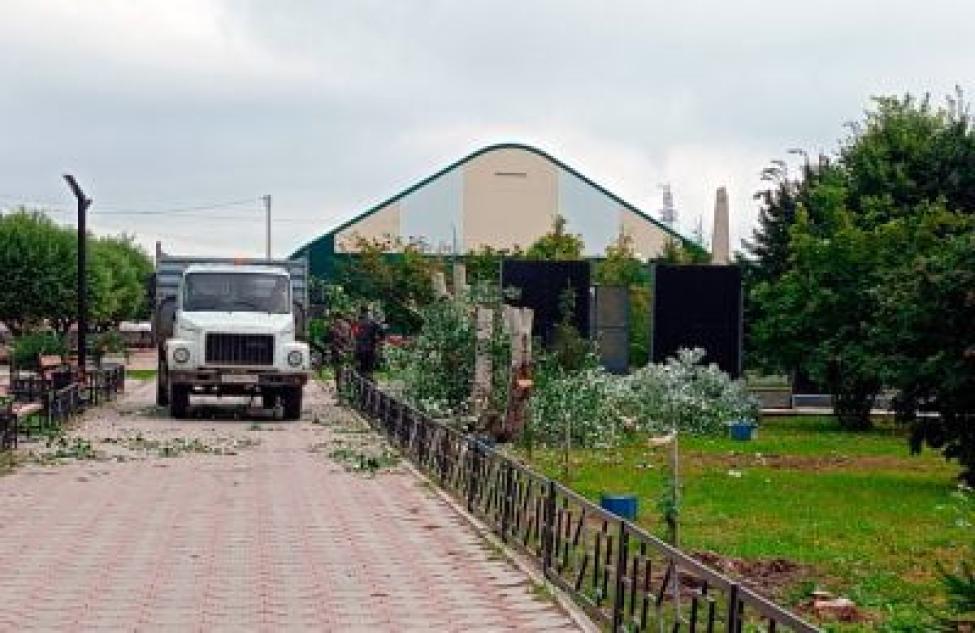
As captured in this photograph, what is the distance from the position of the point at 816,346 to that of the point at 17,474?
1759cm

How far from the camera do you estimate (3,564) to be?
37.8 ft

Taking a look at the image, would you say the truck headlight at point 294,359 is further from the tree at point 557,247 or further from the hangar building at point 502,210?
the hangar building at point 502,210

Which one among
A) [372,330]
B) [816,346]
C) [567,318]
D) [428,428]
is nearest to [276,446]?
[428,428]

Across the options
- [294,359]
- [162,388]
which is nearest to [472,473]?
[294,359]

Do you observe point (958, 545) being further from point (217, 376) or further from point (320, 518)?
point (217, 376)

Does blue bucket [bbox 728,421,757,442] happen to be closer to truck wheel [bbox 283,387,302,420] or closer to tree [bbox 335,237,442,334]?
truck wheel [bbox 283,387,302,420]

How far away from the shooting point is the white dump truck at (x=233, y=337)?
91.7 feet

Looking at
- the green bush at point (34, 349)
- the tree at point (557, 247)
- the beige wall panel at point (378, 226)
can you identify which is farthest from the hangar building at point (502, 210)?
the green bush at point (34, 349)

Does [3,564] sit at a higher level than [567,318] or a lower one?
lower

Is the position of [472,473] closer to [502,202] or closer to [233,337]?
[233,337]

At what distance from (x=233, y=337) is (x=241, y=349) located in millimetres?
240

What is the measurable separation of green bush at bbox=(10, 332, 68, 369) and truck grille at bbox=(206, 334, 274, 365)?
538cm

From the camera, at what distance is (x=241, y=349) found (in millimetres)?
28062

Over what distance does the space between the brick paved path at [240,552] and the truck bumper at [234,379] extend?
23.9ft
